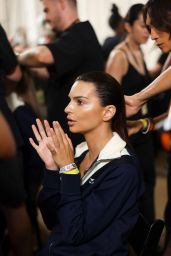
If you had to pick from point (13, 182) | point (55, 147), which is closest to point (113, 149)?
point (55, 147)

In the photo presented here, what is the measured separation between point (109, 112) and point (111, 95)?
0.18ft

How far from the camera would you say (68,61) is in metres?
1.71

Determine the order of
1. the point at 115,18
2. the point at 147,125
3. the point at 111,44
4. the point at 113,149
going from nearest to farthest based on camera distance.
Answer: the point at 113,149, the point at 147,125, the point at 111,44, the point at 115,18

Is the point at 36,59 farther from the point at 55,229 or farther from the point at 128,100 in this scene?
the point at 55,229

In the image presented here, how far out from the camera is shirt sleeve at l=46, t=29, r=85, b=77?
167 centimetres

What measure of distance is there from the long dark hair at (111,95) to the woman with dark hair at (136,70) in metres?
0.43

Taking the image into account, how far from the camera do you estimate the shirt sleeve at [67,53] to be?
1.67m

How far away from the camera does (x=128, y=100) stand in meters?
1.40

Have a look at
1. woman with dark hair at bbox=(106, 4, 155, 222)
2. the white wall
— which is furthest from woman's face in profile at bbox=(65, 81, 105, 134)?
the white wall

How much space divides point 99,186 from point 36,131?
0.88ft

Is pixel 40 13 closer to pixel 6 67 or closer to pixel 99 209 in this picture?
pixel 6 67

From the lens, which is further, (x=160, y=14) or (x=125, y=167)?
(x=160, y=14)

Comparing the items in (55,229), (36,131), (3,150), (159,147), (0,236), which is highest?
Answer: (3,150)

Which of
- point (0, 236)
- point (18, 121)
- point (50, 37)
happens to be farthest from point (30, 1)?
point (0, 236)
